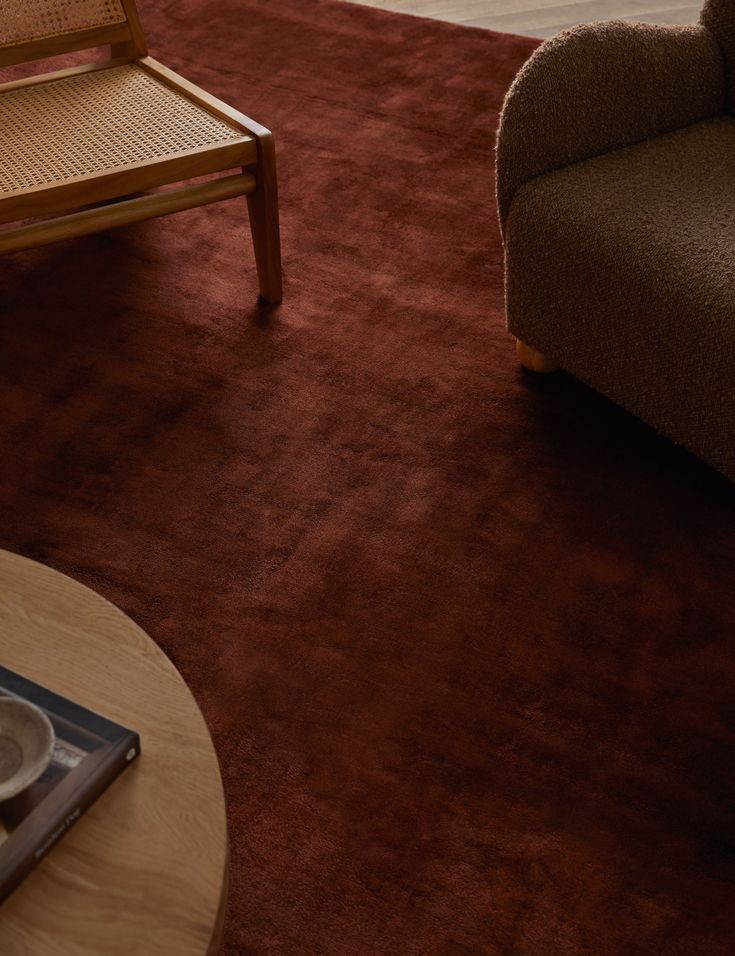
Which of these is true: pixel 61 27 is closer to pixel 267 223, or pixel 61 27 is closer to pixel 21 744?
pixel 267 223

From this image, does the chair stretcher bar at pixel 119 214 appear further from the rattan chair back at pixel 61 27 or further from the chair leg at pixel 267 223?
the rattan chair back at pixel 61 27

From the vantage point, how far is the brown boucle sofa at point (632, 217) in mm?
1656

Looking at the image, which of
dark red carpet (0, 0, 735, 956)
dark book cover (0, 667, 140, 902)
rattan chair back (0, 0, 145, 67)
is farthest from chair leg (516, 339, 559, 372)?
dark book cover (0, 667, 140, 902)

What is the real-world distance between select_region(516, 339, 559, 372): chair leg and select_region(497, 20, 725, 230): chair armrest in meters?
0.25

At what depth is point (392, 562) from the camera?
171 centimetres

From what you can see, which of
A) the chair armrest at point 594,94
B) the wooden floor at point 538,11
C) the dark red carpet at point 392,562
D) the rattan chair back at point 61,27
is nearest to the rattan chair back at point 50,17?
the rattan chair back at point 61,27

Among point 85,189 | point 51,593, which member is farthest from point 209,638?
point 85,189

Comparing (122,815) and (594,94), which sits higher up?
(594,94)

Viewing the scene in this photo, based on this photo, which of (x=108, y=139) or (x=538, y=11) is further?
(x=538, y=11)

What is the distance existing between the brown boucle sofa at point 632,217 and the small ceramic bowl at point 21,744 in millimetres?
1108

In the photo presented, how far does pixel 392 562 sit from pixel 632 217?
662 mm

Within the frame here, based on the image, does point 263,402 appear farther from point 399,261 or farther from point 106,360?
point 399,261

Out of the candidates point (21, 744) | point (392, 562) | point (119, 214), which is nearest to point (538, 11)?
point (119, 214)

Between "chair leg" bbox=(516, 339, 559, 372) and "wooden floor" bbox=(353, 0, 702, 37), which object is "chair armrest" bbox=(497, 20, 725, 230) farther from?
"wooden floor" bbox=(353, 0, 702, 37)
